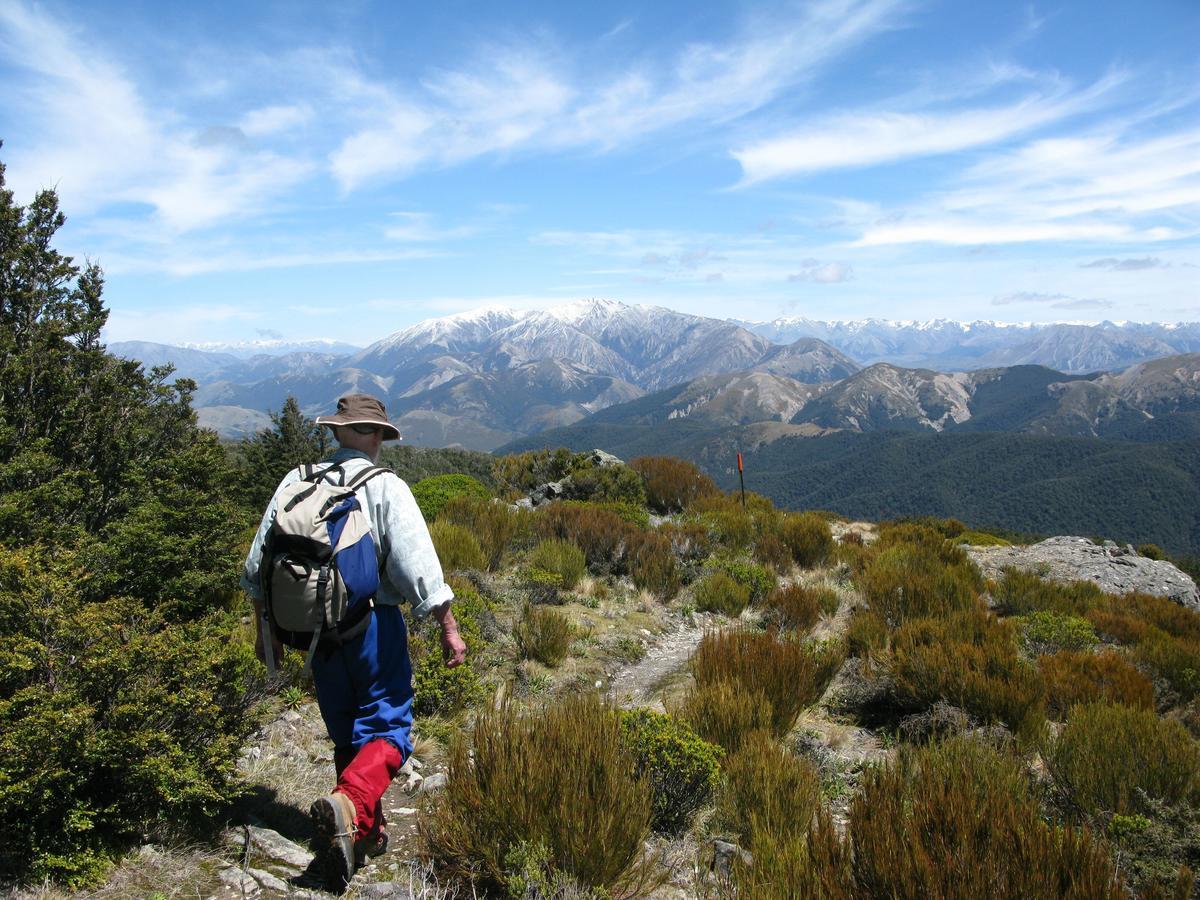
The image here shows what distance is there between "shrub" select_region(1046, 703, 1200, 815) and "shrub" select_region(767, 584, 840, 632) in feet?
12.2

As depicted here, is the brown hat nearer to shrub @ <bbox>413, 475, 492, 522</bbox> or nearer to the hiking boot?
the hiking boot

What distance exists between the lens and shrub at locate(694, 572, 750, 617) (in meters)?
A: 8.43

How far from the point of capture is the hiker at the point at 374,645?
2787 millimetres

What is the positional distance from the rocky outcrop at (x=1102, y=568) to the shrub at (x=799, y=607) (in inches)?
223

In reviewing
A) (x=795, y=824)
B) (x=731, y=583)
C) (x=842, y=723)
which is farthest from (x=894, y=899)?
(x=731, y=583)

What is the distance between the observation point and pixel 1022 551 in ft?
49.3

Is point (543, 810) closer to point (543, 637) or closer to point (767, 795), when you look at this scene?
point (767, 795)

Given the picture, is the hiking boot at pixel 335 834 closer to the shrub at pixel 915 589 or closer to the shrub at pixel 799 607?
the shrub at pixel 799 607

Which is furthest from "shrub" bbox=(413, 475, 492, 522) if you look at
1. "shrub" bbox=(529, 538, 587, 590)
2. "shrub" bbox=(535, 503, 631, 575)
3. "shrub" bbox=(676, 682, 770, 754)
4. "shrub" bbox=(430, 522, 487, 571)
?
"shrub" bbox=(676, 682, 770, 754)

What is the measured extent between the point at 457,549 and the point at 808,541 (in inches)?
259

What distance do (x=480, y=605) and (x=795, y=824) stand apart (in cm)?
387

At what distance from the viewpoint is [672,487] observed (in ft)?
50.8

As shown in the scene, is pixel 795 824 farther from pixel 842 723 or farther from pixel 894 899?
pixel 842 723

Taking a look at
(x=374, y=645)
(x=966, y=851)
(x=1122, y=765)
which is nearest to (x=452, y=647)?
(x=374, y=645)
